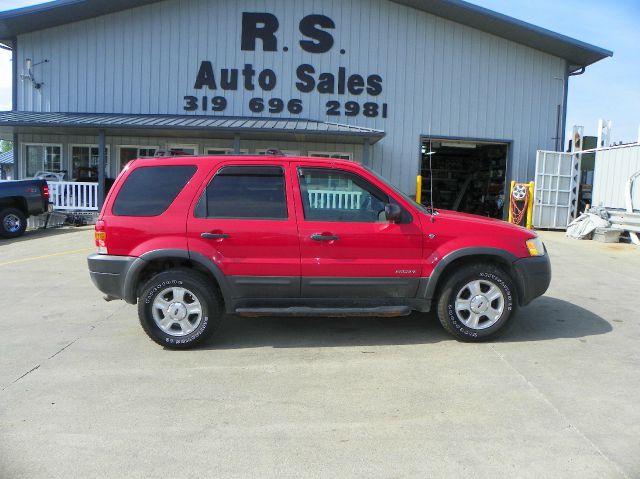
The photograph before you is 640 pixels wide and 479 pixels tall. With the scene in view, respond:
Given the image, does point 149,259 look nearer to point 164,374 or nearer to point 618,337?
point 164,374

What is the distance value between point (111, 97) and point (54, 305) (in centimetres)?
1315

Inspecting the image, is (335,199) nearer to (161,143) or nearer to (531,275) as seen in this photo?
(531,275)

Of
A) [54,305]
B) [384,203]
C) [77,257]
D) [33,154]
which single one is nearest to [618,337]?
[384,203]

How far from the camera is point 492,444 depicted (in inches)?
125

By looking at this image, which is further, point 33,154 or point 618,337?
point 33,154

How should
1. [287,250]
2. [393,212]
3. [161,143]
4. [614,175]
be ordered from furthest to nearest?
[161,143]
[614,175]
[287,250]
[393,212]

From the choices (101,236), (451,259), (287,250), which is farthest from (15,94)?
(451,259)

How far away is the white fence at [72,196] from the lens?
1612cm

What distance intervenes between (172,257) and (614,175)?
556 inches

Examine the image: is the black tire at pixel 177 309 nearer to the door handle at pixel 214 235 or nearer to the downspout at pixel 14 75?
the door handle at pixel 214 235

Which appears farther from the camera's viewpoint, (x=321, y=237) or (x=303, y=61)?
(x=303, y=61)

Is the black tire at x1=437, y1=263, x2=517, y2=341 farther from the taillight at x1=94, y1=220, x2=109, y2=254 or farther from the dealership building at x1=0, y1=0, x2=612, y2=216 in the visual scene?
the dealership building at x1=0, y1=0, x2=612, y2=216

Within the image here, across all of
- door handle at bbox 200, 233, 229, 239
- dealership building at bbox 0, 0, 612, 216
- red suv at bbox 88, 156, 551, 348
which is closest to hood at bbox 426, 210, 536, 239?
red suv at bbox 88, 156, 551, 348

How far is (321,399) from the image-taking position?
12.5ft
